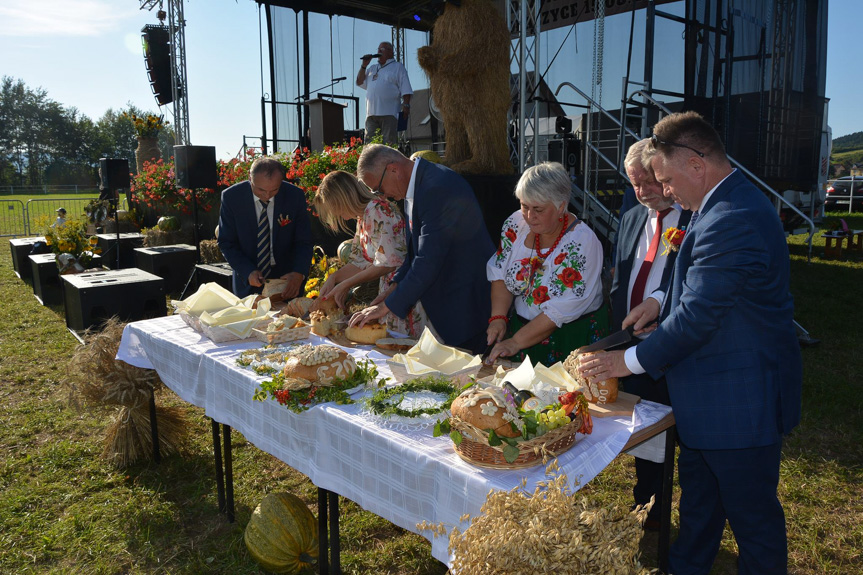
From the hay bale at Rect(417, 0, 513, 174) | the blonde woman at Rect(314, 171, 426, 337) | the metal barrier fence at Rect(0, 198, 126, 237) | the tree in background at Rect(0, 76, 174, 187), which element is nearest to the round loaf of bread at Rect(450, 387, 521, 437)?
the blonde woman at Rect(314, 171, 426, 337)

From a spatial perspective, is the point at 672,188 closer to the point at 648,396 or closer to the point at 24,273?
the point at 648,396

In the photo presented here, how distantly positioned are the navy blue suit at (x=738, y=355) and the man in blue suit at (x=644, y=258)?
1.52 feet

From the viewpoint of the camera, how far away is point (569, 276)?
7.95ft

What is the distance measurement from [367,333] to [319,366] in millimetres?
637

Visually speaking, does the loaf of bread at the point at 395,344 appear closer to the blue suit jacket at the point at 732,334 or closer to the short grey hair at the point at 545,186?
the short grey hair at the point at 545,186

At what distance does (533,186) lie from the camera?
7.70 feet

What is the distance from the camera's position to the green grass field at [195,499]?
2627mm

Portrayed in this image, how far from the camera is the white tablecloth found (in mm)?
1503

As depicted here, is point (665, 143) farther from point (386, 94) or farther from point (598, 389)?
point (386, 94)

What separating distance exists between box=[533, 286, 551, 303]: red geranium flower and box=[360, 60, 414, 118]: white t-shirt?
247 inches

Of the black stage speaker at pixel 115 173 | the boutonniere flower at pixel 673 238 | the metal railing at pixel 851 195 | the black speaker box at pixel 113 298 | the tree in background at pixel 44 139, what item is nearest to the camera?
the boutonniere flower at pixel 673 238

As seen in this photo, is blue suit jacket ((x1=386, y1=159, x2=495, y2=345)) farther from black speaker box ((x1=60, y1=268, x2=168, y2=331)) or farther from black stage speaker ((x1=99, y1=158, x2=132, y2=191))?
black stage speaker ((x1=99, y1=158, x2=132, y2=191))

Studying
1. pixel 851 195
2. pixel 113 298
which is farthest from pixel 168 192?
pixel 851 195

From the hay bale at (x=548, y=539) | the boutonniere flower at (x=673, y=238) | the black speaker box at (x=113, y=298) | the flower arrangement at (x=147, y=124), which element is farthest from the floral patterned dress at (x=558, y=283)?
the flower arrangement at (x=147, y=124)
